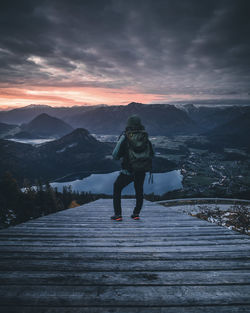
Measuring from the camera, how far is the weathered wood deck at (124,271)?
5.12ft

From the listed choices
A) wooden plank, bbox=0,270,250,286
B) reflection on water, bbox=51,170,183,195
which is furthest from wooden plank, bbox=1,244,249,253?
reflection on water, bbox=51,170,183,195

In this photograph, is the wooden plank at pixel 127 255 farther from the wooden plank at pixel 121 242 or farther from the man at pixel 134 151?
the man at pixel 134 151

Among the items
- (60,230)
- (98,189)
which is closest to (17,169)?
(98,189)

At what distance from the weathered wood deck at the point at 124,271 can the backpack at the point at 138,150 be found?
1.55 m

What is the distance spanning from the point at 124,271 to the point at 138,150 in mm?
2734

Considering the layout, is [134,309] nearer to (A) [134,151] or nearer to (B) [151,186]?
(A) [134,151]

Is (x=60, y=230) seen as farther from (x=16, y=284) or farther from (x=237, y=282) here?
(x=237, y=282)

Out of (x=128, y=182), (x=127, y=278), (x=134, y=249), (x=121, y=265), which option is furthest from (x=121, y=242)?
(x=128, y=182)

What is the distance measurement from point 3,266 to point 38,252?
47 cm

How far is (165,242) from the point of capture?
3.06 m

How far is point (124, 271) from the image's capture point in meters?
2.12

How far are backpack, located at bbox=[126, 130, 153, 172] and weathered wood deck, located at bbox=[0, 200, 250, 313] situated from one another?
1.55 m

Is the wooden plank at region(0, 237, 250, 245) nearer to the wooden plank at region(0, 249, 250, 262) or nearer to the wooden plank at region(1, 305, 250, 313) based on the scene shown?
the wooden plank at region(0, 249, 250, 262)

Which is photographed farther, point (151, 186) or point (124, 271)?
point (151, 186)
